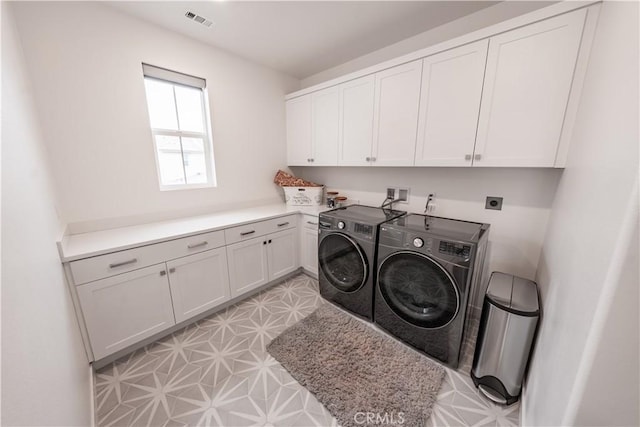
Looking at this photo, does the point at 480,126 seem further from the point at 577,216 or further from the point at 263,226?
the point at 263,226

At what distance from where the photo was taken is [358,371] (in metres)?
1.54

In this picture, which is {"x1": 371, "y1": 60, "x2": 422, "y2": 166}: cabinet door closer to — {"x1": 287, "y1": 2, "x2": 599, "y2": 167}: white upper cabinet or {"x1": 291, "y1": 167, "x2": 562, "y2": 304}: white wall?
{"x1": 287, "y1": 2, "x2": 599, "y2": 167}: white upper cabinet

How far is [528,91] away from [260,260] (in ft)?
8.12

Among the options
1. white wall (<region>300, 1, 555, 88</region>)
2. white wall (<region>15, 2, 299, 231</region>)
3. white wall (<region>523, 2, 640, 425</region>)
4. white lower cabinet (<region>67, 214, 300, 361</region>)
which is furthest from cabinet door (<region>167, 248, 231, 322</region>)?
white wall (<region>300, 1, 555, 88</region>)

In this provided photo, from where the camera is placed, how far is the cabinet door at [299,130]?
274 centimetres

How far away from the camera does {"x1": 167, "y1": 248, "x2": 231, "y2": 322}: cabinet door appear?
1805mm

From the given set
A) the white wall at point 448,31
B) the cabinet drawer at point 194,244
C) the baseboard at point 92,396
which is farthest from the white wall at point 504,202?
the baseboard at point 92,396

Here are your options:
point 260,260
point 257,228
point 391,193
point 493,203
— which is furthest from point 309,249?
point 493,203

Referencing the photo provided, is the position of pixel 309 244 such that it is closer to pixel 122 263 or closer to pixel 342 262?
pixel 342 262

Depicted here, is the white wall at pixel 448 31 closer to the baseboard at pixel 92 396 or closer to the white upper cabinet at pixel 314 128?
the white upper cabinet at pixel 314 128

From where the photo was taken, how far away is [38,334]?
75cm

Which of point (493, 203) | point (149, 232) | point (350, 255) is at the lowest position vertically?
point (350, 255)

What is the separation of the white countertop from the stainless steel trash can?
171cm

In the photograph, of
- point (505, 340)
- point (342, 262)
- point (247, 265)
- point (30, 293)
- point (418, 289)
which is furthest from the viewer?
point (247, 265)
